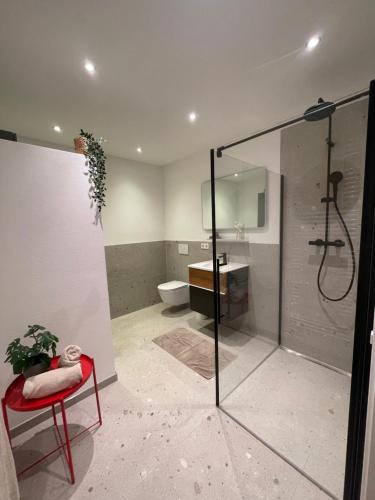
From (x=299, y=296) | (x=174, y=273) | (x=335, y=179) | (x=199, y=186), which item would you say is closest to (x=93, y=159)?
(x=199, y=186)

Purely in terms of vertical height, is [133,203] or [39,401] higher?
[133,203]

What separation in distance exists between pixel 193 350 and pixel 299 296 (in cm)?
129

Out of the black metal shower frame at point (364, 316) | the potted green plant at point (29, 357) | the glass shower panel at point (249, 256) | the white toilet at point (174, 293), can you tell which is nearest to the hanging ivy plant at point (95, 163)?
the potted green plant at point (29, 357)

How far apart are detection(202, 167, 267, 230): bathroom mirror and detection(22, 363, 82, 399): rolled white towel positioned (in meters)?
1.75

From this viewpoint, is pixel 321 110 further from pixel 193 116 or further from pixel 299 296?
pixel 299 296

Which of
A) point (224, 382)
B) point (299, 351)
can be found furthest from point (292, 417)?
point (299, 351)

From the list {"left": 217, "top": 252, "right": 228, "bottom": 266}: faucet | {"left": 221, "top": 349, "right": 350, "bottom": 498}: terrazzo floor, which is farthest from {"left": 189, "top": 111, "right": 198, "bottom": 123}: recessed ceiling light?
{"left": 221, "top": 349, "right": 350, "bottom": 498}: terrazzo floor

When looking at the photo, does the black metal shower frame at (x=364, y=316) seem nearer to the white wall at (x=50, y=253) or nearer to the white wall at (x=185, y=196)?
the white wall at (x=50, y=253)

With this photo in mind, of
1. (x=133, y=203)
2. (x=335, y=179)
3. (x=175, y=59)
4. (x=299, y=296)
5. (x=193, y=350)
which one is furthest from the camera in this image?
(x=133, y=203)

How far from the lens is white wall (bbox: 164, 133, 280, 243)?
2189 millimetres

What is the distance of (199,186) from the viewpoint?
3.09 meters

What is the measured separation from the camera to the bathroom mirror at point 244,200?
7.58 ft

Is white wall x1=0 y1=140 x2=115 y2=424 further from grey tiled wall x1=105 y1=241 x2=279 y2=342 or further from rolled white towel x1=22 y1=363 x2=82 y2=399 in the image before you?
grey tiled wall x1=105 y1=241 x2=279 y2=342

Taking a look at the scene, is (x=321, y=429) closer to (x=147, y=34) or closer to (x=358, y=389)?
(x=358, y=389)
